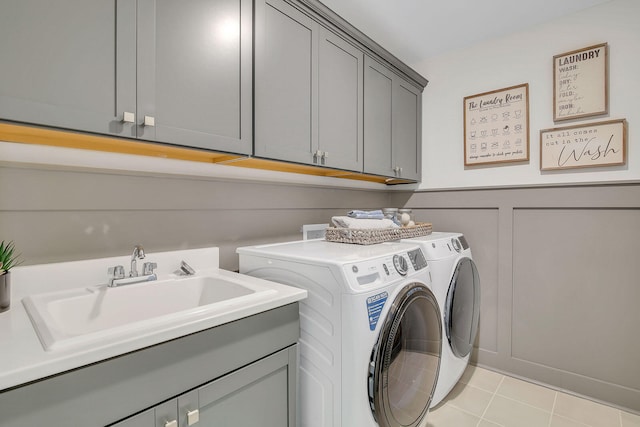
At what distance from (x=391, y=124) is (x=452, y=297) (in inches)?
51.5

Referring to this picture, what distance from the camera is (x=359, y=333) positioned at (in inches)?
45.4

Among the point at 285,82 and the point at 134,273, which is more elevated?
the point at 285,82

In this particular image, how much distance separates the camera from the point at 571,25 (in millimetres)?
2088

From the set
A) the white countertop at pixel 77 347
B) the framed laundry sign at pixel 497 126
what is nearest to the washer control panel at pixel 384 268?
the white countertop at pixel 77 347

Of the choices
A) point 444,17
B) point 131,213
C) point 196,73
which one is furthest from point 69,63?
point 444,17

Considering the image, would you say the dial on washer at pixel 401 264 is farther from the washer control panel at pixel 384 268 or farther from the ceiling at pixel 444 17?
the ceiling at pixel 444 17

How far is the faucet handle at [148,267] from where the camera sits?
4.32 ft

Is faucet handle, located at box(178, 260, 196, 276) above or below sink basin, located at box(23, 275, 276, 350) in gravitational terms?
above

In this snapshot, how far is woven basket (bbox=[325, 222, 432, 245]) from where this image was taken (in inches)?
69.5

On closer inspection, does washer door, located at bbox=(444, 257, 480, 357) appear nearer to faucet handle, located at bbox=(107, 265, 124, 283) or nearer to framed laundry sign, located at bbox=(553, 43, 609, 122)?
framed laundry sign, located at bbox=(553, 43, 609, 122)

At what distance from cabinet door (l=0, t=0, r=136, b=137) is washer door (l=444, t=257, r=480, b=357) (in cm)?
183

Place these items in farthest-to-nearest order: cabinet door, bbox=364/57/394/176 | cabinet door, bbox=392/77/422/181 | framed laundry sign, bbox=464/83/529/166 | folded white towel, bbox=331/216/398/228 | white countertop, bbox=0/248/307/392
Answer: cabinet door, bbox=392/77/422/181
framed laundry sign, bbox=464/83/529/166
cabinet door, bbox=364/57/394/176
folded white towel, bbox=331/216/398/228
white countertop, bbox=0/248/307/392

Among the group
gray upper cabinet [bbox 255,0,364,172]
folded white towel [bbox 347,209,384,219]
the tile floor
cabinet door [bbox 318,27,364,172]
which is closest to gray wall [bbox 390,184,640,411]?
the tile floor

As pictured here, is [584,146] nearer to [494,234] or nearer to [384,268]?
[494,234]
